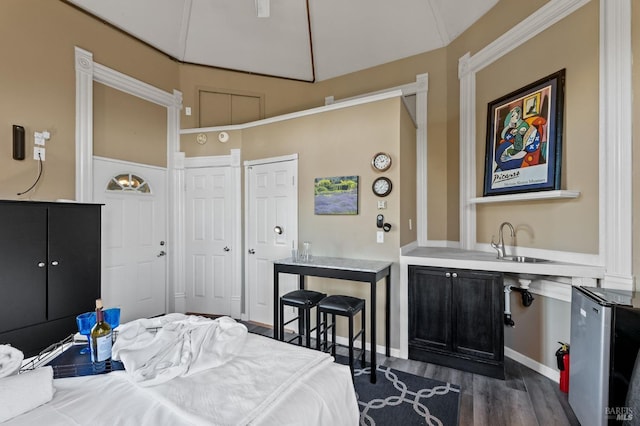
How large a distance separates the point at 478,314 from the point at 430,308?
414 mm

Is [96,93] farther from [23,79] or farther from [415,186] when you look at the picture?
[415,186]

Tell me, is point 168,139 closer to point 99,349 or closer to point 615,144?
point 99,349

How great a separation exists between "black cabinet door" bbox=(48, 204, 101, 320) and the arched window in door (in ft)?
2.35

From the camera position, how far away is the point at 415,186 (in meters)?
3.86

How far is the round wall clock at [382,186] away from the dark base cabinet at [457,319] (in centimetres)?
80

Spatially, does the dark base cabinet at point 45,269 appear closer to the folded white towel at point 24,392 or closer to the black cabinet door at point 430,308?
the folded white towel at point 24,392

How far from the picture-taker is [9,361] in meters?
1.18

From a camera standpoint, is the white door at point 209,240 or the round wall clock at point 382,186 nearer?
the round wall clock at point 382,186

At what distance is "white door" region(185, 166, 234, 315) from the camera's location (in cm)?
415

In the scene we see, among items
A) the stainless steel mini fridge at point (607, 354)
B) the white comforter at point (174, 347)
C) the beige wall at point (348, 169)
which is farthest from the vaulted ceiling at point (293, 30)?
the white comforter at point (174, 347)

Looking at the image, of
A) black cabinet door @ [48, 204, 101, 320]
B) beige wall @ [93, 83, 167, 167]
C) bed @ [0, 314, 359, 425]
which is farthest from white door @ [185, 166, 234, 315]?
bed @ [0, 314, 359, 425]

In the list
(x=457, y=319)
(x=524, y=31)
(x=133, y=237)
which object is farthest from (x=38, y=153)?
(x=524, y=31)

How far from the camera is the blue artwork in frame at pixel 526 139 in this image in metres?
2.56

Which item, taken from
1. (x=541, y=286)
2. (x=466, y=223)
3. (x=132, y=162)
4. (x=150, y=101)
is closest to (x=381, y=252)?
(x=466, y=223)
